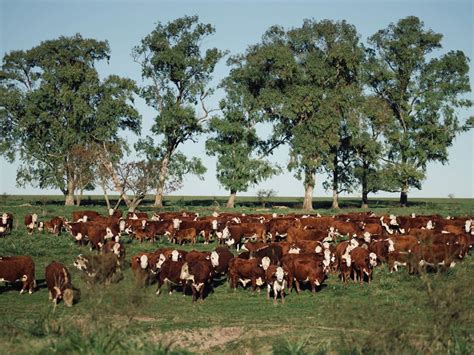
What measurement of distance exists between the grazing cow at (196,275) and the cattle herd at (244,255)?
3cm

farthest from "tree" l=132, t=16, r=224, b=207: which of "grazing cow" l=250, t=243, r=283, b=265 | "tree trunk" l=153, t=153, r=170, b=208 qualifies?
"grazing cow" l=250, t=243, r=283, b=265

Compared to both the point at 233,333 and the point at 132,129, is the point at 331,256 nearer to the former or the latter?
the point at 233,333

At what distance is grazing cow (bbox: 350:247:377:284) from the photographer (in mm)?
22312

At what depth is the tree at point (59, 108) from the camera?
201 feet

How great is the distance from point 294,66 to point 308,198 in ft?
42.1

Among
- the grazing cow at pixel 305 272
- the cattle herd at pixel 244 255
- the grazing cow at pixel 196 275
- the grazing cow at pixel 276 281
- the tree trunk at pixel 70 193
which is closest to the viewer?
the cattle herd at pixel 244 255

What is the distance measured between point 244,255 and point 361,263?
4.19 m

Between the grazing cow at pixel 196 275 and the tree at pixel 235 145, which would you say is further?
the tree at pixel 235 145

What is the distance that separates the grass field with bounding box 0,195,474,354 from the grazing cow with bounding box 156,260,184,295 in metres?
0.52

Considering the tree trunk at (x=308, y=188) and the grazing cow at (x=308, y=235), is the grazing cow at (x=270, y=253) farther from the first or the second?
the tree trunk at (x=308, y=188)

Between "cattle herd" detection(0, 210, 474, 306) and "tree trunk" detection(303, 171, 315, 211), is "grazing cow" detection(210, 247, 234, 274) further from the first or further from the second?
"tree trunk" detection(303, 171, 315, 211)

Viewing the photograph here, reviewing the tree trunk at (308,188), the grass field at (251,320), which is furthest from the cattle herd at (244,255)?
the tree trunk at (308,188)

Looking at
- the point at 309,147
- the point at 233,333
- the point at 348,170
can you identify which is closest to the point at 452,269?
the point at 233,333

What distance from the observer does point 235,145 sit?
60.6 metres
